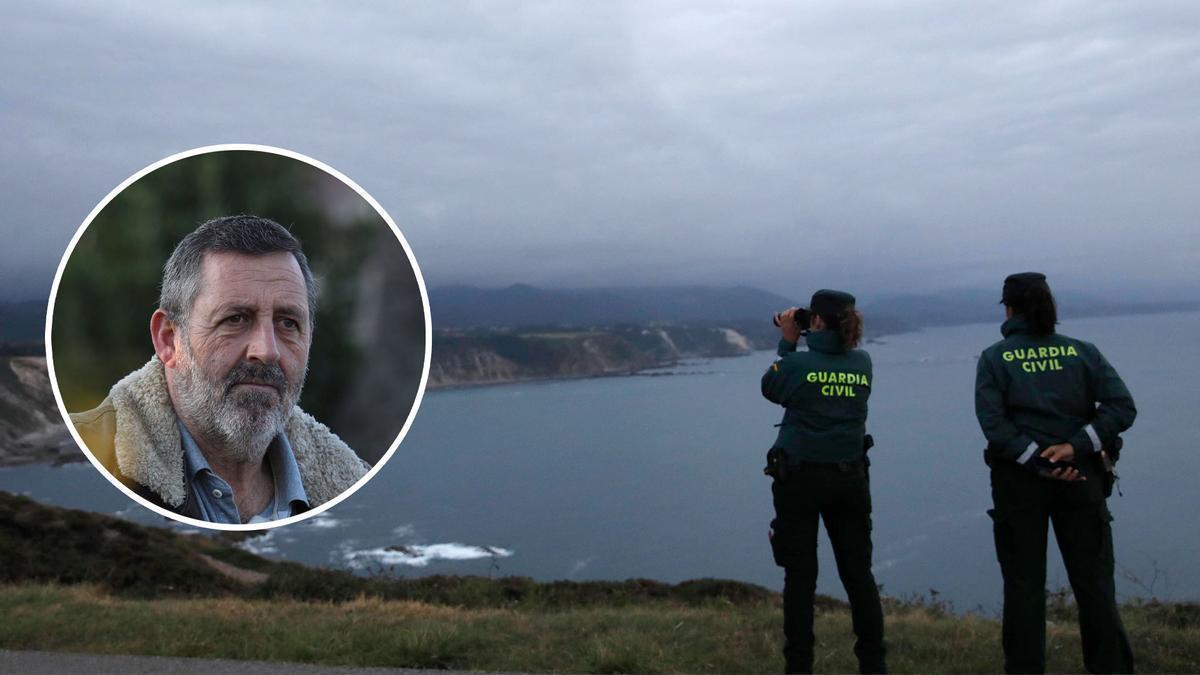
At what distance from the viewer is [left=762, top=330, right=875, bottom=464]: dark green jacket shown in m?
4.64

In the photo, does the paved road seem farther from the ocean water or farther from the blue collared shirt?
the ocean water

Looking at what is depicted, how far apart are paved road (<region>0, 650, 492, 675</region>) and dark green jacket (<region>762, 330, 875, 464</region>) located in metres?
2.10

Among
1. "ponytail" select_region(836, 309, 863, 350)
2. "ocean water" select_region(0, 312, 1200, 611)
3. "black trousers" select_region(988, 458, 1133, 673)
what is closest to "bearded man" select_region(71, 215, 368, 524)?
"ponytail" select_region(836, 309, 863, 350)

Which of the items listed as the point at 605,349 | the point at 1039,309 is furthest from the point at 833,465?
the point at 605,349

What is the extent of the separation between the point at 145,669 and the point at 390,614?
1820 millimetres

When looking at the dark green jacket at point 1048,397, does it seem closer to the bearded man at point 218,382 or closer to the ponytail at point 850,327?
the ponytail at point 850,327

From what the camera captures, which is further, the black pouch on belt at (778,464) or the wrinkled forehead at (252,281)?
the black pouch on belt at (778,464)

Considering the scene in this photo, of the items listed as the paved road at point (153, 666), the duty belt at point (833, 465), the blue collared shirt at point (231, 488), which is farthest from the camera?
the paved road at point (153, 666)

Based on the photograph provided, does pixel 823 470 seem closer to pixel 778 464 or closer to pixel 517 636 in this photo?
pixel 778 464

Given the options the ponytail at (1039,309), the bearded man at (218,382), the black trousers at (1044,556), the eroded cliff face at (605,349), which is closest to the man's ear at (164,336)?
the bearded man at (218,382)

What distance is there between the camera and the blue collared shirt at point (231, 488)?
2031 millimetres

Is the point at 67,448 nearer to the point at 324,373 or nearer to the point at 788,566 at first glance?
the point at 324,373

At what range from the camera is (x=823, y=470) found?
15.1 ft

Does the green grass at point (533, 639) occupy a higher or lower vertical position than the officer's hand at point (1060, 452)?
lower
